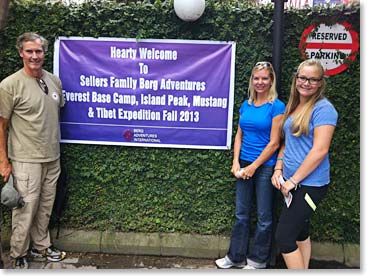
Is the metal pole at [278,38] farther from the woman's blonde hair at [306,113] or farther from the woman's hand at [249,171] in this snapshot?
the woman's hand at [249,171]

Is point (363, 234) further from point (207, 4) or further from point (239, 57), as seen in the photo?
point (207, 4)

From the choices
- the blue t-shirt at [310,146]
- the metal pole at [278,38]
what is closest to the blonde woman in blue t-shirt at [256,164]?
the metal pole at [278,38]

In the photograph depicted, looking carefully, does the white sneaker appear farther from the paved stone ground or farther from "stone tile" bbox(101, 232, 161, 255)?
"stone tile" bbox(101, 232, 161, 255)

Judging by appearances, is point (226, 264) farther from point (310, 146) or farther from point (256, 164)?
point (310, 146)

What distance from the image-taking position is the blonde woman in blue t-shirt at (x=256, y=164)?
133 inches

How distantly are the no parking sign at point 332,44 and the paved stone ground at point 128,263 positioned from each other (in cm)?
181

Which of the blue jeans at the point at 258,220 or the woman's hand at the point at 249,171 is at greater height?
the woman's hand at the point at 249,171

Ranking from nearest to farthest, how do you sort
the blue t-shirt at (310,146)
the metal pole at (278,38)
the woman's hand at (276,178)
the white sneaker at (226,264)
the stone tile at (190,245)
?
the blue t-shirt at (310,146) < the woman's hand at (276,178) < the metal pole at (278,38) < the white sneaker at (226,264) < the stone tile at (190,245)

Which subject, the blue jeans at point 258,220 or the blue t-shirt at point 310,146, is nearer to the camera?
the blue t-shirt at point 310,146

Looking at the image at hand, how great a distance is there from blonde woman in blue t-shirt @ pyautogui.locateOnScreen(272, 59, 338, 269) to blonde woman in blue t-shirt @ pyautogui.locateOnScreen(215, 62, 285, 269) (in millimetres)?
311

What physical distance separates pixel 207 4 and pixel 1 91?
194 cm

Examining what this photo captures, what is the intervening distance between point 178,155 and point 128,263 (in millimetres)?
1141

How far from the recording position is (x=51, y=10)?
151 inches

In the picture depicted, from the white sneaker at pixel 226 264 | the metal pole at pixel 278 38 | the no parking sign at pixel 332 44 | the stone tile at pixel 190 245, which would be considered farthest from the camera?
the stone tile at pixel 190 245
